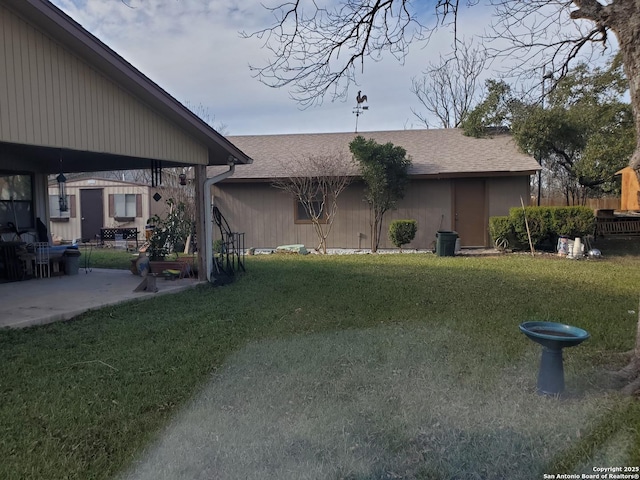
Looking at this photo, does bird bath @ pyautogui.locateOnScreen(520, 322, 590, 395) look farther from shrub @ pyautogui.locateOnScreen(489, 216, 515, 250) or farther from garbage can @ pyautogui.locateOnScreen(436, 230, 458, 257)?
shrub @ pyautogui.locateOnScreen(489, 216, 515, 250)

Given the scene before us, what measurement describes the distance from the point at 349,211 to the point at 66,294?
29.4ft

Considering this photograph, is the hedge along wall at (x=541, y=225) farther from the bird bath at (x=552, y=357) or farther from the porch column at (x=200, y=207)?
the bird bath at (x=552, y=357)

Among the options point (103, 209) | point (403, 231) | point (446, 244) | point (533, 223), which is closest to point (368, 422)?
point (446, 244)

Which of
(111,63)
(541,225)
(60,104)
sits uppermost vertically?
(111,63)

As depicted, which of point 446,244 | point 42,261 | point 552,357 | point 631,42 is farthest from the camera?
point 446,244

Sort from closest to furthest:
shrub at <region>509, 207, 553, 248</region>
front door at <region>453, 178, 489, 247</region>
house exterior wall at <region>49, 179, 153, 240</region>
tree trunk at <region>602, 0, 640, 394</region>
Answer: tree trunk at <region>602, 0, 640, 394</region> < shrub at <region>509, 207, 553, 248</region> < front door at <region>453, 178, 489, 247</region> < house exterior wall at <region>49, 179, 153, 240</region>

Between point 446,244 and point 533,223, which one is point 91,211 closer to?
point 446,244

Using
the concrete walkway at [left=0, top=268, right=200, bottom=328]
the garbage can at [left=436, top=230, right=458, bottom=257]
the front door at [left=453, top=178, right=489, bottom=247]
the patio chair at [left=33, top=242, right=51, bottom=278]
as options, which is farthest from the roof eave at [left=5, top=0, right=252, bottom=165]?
the front door at [left=453, top=178, right=489, bottom=247]

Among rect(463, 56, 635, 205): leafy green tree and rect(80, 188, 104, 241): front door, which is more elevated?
rect(463, 56, 635, 205): leafy green tree

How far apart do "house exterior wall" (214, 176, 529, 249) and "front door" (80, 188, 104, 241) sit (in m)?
6.27

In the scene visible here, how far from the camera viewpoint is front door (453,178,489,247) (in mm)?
13953

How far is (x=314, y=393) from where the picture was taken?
3.52 meters

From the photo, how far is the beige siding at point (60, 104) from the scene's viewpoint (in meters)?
5.12

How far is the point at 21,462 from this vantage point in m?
2.60
